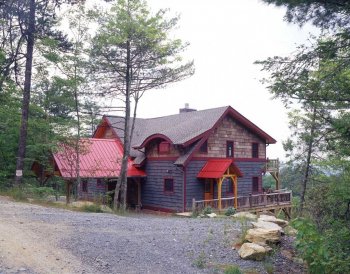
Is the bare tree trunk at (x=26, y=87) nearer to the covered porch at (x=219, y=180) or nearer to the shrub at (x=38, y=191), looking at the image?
the shrub at (x=38, y=191)

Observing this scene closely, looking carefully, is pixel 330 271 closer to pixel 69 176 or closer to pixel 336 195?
pixel 336 195

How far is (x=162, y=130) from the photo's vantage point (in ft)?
85.9

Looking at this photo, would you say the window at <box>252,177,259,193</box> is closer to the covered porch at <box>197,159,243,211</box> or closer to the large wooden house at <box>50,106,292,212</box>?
the large wooden house at <box>50,106,292,212</box>

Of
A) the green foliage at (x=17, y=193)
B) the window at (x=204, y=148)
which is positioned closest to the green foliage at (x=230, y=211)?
the window at (x=204, y=148)

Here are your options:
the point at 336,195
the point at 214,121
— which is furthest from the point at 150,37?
the point at 336,195

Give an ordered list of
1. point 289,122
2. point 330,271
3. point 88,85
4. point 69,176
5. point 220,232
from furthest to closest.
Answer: point 289,122
point 69,176
point 88,85
point 220,232
point 330,271

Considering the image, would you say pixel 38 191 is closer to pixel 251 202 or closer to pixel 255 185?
pixel 251 202

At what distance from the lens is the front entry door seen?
23.2 meters

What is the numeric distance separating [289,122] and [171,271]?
63.0ft

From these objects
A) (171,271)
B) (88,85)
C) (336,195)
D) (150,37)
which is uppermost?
(150,37)

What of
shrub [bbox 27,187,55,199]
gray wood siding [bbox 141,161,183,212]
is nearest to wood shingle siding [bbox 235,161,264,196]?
gray wood siding [bbox 141,161,183,212]

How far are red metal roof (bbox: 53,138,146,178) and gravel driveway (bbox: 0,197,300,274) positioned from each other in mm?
10729

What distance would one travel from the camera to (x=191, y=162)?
22344 mm

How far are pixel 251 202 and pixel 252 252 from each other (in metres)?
15.0
